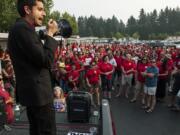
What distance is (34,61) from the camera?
2.37 meters

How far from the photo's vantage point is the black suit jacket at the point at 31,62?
234cm

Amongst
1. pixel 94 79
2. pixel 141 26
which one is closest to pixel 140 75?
pixel 94 79

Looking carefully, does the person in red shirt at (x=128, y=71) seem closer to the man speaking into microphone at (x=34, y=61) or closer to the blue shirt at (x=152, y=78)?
the blue shirt at (x=152, y=78)

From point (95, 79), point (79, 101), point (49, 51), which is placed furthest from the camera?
point (95, 79)

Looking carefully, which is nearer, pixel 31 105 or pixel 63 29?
pixel 31 105

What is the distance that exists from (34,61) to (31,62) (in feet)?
0.13

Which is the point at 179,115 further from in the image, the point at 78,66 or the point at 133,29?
the point at 133,29

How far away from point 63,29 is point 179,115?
23.7ft

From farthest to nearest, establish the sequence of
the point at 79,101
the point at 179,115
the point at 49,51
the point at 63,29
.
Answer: the point at 179,115
the point at 79,101
the point at 63,29
the point at 49,51

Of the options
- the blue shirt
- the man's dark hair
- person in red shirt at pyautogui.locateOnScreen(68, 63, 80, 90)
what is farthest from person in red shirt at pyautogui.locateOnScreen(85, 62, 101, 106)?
the man's dark hair

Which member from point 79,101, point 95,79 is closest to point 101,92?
point 95,79

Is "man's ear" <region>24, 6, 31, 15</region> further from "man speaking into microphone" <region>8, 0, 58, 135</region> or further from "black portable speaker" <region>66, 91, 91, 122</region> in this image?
"black portable speaker" <region>66, 91, 91, 122</region>

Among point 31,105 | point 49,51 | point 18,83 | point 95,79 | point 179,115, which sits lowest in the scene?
point 179,115

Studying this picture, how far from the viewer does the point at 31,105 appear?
2.44 metres
